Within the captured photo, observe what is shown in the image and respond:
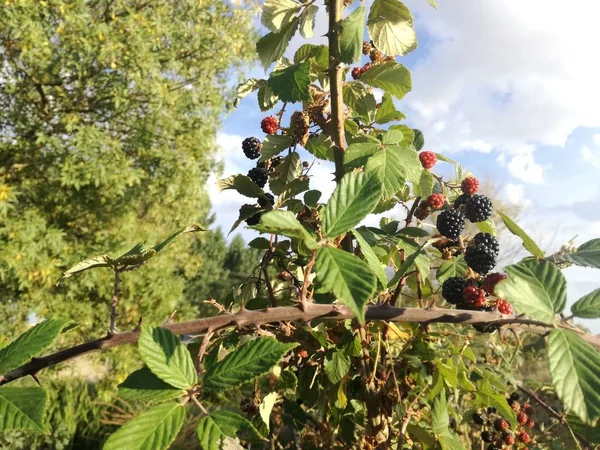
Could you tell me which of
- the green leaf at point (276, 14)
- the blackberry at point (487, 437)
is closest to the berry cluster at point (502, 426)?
the blackberry at point (487, 437)

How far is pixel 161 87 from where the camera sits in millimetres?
3861

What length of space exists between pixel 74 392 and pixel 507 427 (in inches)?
148

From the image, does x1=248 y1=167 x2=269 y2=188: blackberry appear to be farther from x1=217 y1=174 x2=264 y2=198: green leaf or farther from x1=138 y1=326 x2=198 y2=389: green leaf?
x1=138 y1=326 x2=198 y2=389: green leaf

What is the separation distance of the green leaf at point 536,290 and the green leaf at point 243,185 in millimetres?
394

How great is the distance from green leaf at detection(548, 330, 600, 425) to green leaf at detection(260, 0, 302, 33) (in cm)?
53

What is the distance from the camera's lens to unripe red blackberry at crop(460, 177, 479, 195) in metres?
0.71

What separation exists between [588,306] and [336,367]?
32 centimetres

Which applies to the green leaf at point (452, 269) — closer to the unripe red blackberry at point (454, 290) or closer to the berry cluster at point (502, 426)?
the unripe red blackberry at point (454, 290)

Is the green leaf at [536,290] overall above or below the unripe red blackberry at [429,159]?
below

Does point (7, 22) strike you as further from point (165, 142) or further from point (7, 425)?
point (7, 425)

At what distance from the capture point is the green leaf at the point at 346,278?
13.1 inches

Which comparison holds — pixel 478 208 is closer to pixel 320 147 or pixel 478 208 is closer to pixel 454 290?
pixel 454 290

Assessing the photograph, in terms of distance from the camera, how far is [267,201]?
0.71 m

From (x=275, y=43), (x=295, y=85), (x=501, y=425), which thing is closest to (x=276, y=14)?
(x=275, y=43)
